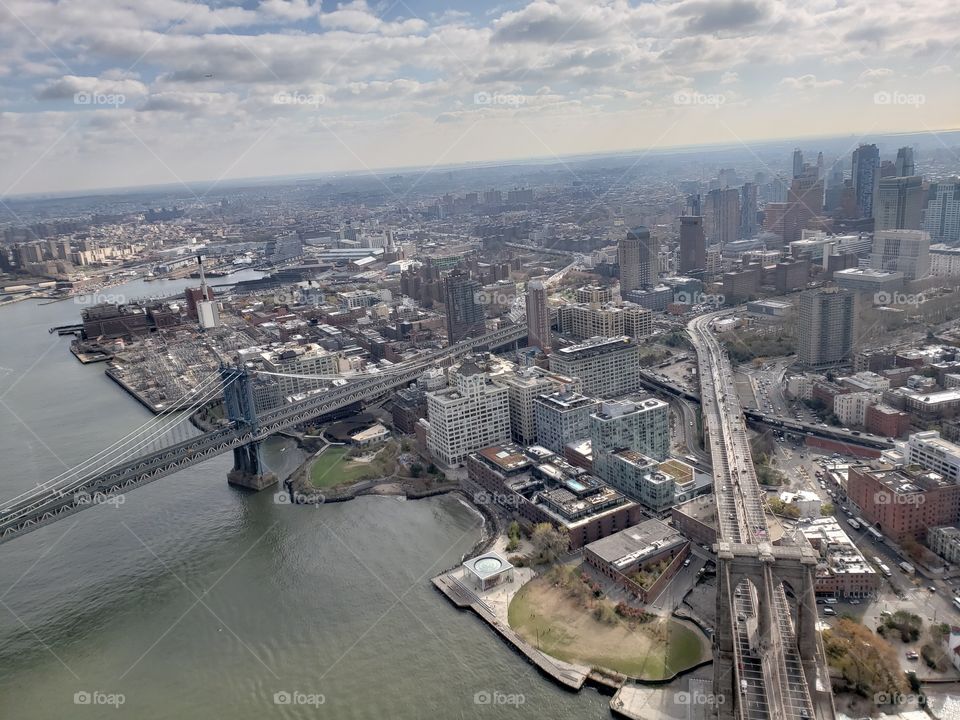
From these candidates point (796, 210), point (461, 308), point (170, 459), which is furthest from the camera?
point (796, 210)

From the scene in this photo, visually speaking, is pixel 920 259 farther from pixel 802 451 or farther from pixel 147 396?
pixel 147 396

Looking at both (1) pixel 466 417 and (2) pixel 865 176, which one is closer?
(1) pixel 466 417

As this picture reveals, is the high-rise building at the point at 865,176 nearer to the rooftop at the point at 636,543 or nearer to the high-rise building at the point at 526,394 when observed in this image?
the high-rise building at the point at 526,394

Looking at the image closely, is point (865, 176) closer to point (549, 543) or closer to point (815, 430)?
point (815, 430)

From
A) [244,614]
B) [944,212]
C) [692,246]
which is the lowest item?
[244,614]

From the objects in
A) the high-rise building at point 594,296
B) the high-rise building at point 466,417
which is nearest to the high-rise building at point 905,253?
the high-rise building at point 594,296

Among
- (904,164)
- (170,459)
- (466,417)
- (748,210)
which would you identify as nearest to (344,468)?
(466,417)
